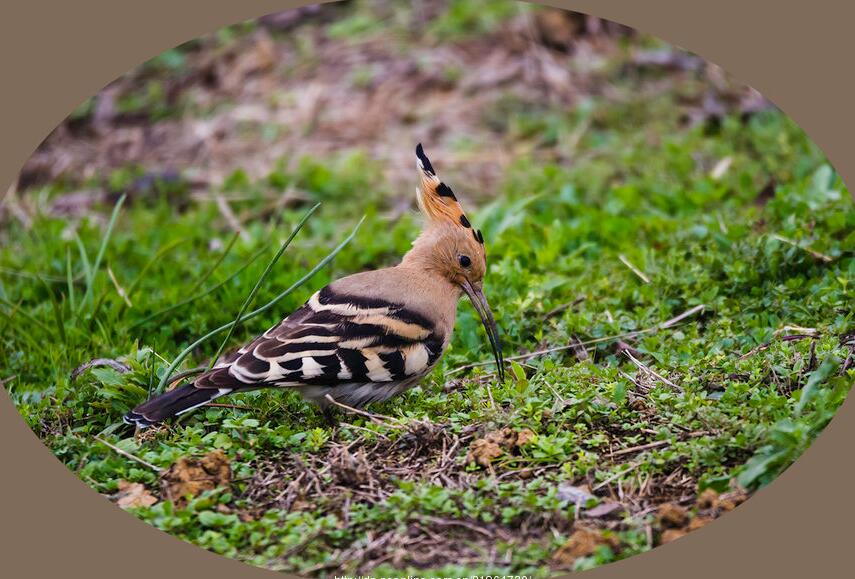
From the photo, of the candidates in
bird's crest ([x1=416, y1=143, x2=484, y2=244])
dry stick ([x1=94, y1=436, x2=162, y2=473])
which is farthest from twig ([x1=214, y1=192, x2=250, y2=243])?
dry stick ([x1=94, y1=436, x2=162, y2=473])

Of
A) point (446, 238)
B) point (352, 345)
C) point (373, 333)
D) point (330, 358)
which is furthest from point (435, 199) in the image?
point (330, 358)

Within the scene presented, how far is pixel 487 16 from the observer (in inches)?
407

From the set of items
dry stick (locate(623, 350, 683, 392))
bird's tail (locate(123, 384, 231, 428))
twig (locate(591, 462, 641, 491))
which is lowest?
twig (locate(591, 462, 641, 491))

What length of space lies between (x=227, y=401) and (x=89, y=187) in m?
3.88

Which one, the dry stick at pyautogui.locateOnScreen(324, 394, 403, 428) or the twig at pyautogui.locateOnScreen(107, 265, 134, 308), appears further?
the twig at pyautogui.locateOnScreen(107, 265, 134, 308)

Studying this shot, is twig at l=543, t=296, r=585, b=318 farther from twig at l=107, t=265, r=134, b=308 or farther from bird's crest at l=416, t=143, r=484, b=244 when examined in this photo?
twig at l=107, t=265, r=134, b=308

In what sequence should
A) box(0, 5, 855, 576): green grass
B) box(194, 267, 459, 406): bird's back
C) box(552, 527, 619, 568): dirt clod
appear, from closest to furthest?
box(552, 527, 619, 568): dirt clod
box(0, 5, 855, 576): green grass
box(194, 267, 459, 406): bird's back

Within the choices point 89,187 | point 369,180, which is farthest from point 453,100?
point 89,187

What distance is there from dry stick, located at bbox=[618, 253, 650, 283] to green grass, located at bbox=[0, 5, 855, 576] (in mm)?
35

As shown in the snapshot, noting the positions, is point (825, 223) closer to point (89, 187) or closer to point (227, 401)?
point (227, 401)

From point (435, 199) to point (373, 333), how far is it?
88cm

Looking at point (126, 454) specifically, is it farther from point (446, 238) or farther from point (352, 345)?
point (446, 238)

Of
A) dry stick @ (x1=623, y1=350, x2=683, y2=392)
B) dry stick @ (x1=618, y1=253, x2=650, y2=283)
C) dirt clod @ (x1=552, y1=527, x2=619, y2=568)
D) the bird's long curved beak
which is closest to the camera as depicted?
dirt clod @ (x1=552, y1=527, x2=619, y2=568)

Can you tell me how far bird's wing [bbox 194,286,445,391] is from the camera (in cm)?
557
